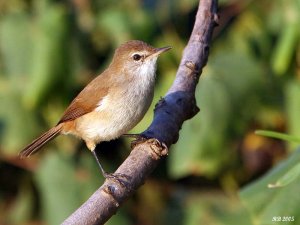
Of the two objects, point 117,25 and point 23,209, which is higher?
point 117,25

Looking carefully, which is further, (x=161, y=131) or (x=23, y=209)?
(x=23, y=209)

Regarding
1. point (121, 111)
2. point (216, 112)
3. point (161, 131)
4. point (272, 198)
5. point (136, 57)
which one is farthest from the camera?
point (216, 112)

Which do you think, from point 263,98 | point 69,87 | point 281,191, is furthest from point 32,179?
point 281,191

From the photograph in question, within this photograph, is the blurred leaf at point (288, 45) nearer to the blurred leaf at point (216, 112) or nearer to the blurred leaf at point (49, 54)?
the blurred leaf at point (216, 112)

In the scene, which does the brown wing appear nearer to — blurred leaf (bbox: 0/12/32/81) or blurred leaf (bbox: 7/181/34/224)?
blurred leaf (bbox: 0/12/32/81)

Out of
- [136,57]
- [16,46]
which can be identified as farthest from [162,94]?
[16,46]

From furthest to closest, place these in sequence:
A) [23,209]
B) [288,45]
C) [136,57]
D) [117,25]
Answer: [23,209] → [117,25] → [288,45] → [136,57]

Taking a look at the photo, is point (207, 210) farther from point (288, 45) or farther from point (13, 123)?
point (13, 123)
